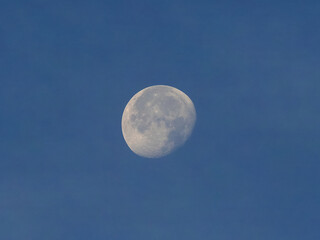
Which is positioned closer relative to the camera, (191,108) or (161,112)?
(161,112)

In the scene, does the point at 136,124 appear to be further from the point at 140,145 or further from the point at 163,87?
the point at 163,87

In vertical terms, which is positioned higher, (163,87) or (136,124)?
(163,87)

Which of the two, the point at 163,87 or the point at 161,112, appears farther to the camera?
the point at 163,87

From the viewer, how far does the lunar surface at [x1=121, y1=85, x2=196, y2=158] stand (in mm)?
66188

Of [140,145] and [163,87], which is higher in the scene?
[163,87]

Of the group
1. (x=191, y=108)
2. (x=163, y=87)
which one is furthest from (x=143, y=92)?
(x=191, y=108)

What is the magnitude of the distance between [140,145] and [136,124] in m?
3.21

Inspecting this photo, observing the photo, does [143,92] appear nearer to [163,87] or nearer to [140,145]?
[163,87]

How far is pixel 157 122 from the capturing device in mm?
65688

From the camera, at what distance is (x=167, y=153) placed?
2699 inches

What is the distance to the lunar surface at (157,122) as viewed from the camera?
66.2 m

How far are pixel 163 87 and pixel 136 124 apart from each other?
7.64 metres

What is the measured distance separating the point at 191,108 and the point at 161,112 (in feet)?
22.3

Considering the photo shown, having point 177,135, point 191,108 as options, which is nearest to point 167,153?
point 177,135
